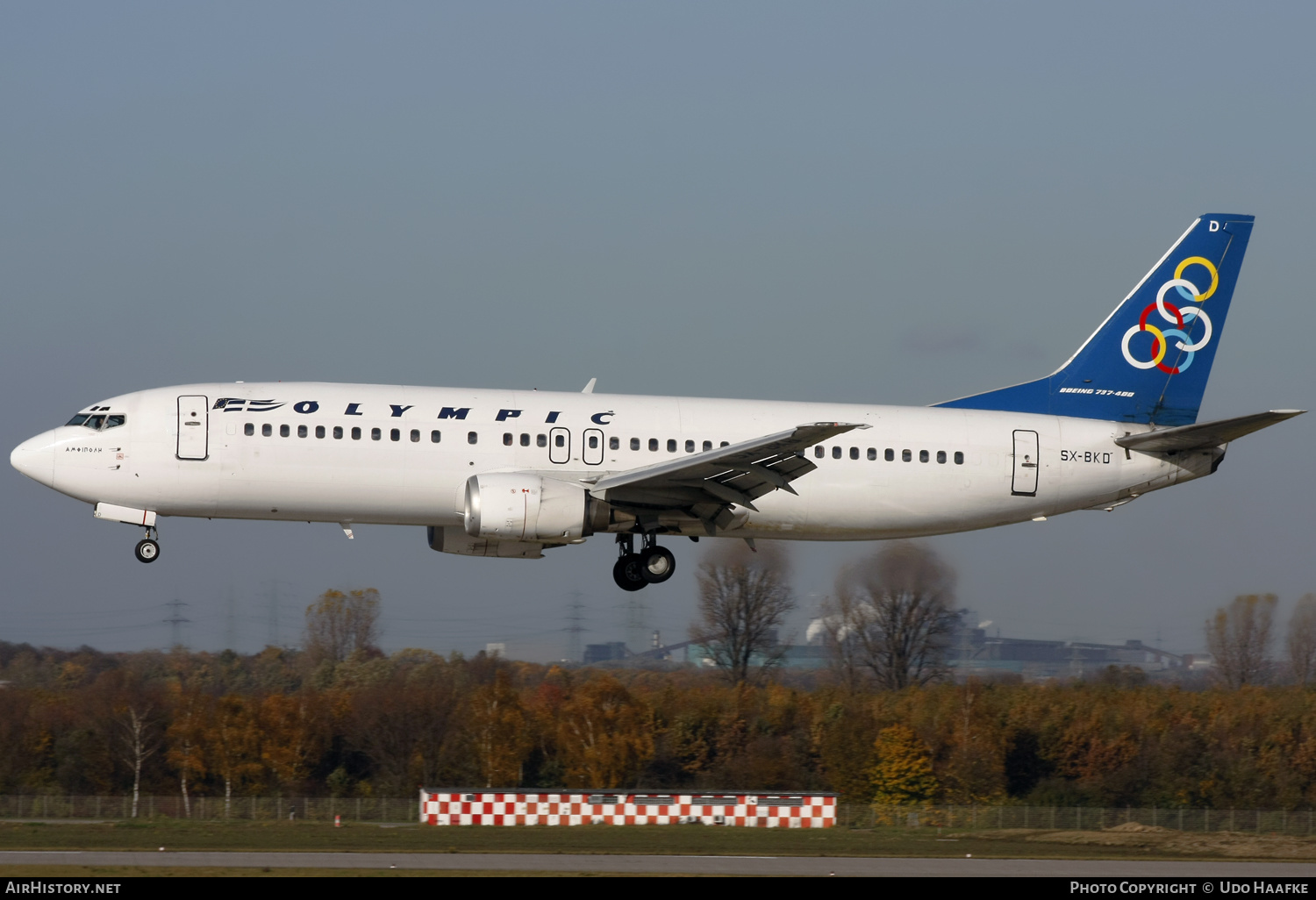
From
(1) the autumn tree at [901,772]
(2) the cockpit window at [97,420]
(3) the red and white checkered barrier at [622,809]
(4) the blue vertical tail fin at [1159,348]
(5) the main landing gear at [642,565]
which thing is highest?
(4) the blue vertical tail fin at [1159,348]

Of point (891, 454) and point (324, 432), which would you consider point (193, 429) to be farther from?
point (891, 454)

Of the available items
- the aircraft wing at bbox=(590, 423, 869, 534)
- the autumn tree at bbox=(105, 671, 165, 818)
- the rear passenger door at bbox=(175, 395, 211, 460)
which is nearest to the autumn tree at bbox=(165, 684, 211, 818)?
the autumn tree at bbox=(105, 671, 165, 818)

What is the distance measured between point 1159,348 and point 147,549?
24.9 meters

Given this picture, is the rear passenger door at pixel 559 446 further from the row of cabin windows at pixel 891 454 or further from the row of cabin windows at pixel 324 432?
the row of cabin windows at pixel 891 454

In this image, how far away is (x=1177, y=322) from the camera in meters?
38.8

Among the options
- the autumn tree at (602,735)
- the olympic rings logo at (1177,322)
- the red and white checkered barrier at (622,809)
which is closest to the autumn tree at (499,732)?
the autumn tree at (602,735)

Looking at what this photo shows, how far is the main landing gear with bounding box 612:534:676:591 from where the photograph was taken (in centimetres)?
3469

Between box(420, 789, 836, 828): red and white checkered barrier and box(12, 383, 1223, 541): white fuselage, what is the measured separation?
34.3ft

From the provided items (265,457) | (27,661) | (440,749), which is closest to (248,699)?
(440,749)

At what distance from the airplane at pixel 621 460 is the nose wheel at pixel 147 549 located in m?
0.04

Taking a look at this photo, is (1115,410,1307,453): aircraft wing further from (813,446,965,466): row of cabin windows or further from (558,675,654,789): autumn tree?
(558,675,654,789): autumn tree

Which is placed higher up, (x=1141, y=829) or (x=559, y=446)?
(x=559, y=446)

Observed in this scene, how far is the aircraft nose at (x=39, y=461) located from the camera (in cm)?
3216

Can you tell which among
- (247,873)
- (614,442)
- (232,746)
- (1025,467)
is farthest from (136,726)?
(1025,467)
